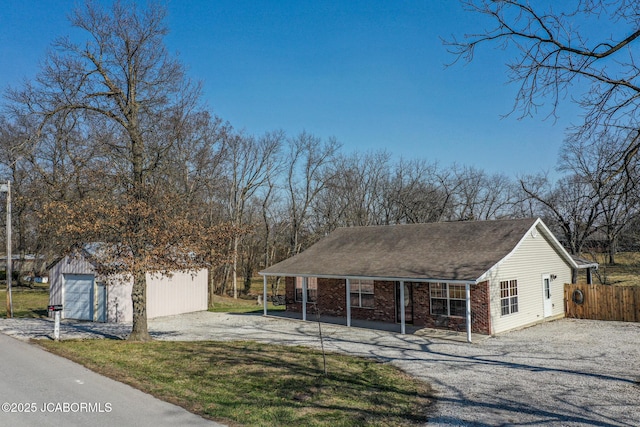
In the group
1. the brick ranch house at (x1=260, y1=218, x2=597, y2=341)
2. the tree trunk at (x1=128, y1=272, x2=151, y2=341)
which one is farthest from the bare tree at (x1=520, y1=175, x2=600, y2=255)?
the tree trunk at (x1=128, y1=272, x2=151, y2=341)

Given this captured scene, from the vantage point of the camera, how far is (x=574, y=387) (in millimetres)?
9477

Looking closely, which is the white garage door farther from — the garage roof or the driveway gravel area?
the garage roof

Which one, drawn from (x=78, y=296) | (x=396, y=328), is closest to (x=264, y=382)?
(x=396, y=328)

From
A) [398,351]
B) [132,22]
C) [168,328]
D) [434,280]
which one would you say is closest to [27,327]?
[168,328]

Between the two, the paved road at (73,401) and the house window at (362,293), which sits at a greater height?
the house window at (362,293)

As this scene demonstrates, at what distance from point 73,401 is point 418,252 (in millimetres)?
14445

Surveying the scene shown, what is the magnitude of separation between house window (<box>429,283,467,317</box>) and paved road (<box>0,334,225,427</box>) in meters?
12.2

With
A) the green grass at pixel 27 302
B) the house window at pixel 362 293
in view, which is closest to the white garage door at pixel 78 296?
the green grass at pixel 27 302

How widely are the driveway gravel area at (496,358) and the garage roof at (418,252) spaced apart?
2278 millimetres

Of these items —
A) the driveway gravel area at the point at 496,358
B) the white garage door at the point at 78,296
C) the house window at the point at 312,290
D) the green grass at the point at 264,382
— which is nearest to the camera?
the green grass at the point at 264,382

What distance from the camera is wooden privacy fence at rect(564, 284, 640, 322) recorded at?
62.8ft

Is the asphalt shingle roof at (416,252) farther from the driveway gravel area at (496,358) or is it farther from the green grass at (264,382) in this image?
the green grass at (264,382)

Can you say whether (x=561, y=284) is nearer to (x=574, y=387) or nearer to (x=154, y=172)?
(x=574, y=387)

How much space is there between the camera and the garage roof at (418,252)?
17.0 m
